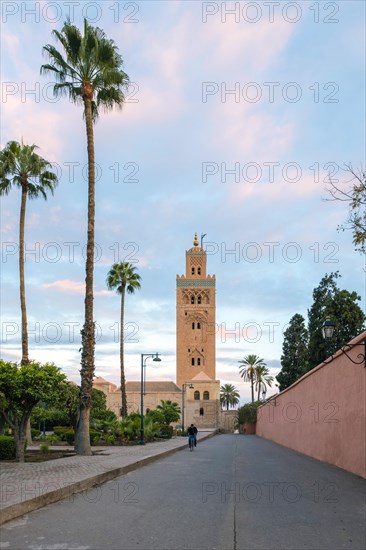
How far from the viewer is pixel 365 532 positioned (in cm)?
754

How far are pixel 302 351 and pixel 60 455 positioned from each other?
45.9 m

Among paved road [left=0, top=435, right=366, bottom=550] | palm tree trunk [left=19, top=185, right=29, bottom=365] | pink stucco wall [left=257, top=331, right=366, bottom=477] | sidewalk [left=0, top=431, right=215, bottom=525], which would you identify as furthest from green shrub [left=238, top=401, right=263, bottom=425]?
paved road [left=0, top=435, right=366, bottom=550]

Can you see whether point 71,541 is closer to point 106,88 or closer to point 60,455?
point 60,455

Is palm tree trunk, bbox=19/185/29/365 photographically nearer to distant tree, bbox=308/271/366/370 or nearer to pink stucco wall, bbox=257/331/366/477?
Answer: pink stucco wall, bbox=257/331/366/477

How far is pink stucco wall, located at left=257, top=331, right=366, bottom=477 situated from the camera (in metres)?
16.3

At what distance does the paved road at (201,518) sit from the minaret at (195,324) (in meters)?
107

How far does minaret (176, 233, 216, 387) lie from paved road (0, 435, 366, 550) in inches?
4226

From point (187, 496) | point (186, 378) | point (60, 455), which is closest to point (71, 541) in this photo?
point (187, 496)

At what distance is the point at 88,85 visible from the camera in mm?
24250

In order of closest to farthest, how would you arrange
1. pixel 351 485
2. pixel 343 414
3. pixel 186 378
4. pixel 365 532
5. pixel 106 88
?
pixel 365 532 < pixel 351 485 < pixel 343 414 < pixel 106 88 < pixel 186 378

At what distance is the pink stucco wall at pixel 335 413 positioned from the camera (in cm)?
1627

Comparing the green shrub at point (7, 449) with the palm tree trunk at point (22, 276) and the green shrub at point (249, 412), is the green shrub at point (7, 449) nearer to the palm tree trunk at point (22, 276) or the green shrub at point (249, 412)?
the palm tree trunk at point (22, 276)

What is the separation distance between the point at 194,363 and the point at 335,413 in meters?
107

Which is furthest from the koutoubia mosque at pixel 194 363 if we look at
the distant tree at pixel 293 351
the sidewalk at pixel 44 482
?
the sidewalk at pixel 44 482
